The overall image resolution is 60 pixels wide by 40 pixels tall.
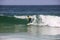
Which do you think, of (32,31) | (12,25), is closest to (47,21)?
(32,31)

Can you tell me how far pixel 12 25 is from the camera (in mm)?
947

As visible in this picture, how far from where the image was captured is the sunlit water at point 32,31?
3.05 feet

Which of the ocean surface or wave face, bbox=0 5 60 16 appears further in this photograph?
the ocean surface

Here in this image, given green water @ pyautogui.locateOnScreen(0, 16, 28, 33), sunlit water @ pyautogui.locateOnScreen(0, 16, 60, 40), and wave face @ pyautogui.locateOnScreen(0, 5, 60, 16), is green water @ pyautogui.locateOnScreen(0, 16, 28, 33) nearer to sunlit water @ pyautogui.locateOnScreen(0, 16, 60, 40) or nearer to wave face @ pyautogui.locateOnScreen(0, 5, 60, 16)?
sunlit water @ pyautogui.locateOnScreen(0, 16, 60, 40)

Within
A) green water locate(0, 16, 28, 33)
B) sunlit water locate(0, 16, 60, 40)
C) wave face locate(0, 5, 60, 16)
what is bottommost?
sunlit water locate(0, 16, 60, 40)

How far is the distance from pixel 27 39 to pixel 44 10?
1.14 ft

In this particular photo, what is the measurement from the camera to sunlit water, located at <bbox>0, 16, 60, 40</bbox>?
3.05ft

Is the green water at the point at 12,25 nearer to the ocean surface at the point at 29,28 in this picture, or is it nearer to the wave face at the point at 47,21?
the ocean surface at the point at 29,28

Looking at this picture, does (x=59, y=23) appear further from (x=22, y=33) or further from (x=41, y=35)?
(x=22, y=33)

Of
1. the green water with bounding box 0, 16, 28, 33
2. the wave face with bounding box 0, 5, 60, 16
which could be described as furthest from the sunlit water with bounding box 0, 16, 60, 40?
the wave face with bounding box 0, 5, 60, 16

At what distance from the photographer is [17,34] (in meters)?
0.95

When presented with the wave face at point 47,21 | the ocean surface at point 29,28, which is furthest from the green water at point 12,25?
the wave face at point 47,21
